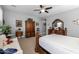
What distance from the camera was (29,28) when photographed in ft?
4.80

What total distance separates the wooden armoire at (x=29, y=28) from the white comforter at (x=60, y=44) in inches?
8.9

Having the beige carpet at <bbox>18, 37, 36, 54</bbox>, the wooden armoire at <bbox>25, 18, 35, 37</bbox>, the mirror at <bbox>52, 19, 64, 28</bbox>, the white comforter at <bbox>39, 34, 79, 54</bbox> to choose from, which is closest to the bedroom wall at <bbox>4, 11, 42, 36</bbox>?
the wooden armoire at <bbox>25, 18, 35, 37</bbox>

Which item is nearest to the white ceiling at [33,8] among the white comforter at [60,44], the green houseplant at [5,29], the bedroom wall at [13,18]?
the bedroom wall at [13,18]

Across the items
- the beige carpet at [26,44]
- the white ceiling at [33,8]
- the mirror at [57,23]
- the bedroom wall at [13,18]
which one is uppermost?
the white ceiling at [33,8]

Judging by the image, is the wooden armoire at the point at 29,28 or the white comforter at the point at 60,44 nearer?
the white comforter at the point at 60,44

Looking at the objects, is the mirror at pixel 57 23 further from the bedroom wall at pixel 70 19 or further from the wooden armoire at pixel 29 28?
the wooden armoire at pixel 29 28

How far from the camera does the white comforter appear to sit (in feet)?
4.30

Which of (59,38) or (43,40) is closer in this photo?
(59,38)

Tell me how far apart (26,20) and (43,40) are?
475 mm

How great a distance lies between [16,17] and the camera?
4.58ft

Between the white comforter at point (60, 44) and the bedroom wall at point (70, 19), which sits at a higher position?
the bedroom wall at point (70, 19)

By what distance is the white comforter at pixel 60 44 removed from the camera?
51.6 inches

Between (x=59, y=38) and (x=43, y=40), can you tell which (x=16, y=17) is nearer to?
(x=43, y=40)
